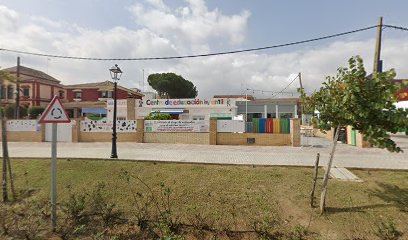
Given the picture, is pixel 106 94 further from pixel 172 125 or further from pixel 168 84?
pixel 172 125

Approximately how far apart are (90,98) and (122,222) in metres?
39.2

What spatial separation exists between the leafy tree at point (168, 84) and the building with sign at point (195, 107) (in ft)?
71.0

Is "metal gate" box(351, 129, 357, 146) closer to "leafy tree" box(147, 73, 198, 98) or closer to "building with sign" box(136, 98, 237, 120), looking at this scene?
"building with sign" box(136, 98, 237, 120)

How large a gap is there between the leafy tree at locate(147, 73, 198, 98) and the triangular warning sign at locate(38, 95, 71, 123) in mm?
43656

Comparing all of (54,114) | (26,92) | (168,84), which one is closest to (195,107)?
(54,114)

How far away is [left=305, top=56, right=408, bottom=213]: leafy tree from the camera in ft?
12.3

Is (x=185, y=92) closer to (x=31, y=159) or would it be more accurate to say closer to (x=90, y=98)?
(x=90, y=98)

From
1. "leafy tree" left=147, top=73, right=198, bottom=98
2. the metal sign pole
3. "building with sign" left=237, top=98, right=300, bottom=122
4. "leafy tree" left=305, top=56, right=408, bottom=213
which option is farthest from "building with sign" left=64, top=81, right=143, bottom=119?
"leafy tree" left=305, top=56, right=408, bottom=213

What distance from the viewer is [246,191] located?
18.5 feet

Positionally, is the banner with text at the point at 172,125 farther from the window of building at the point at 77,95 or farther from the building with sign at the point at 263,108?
the window of building at the point at 77,95

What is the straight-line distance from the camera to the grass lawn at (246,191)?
4.39 metres

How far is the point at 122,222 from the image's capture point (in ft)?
14.6

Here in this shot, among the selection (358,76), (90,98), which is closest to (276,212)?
(358,76)

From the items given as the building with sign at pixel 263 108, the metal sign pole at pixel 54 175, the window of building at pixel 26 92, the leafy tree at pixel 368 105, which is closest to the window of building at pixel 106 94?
the window of building at pixel 26 92
